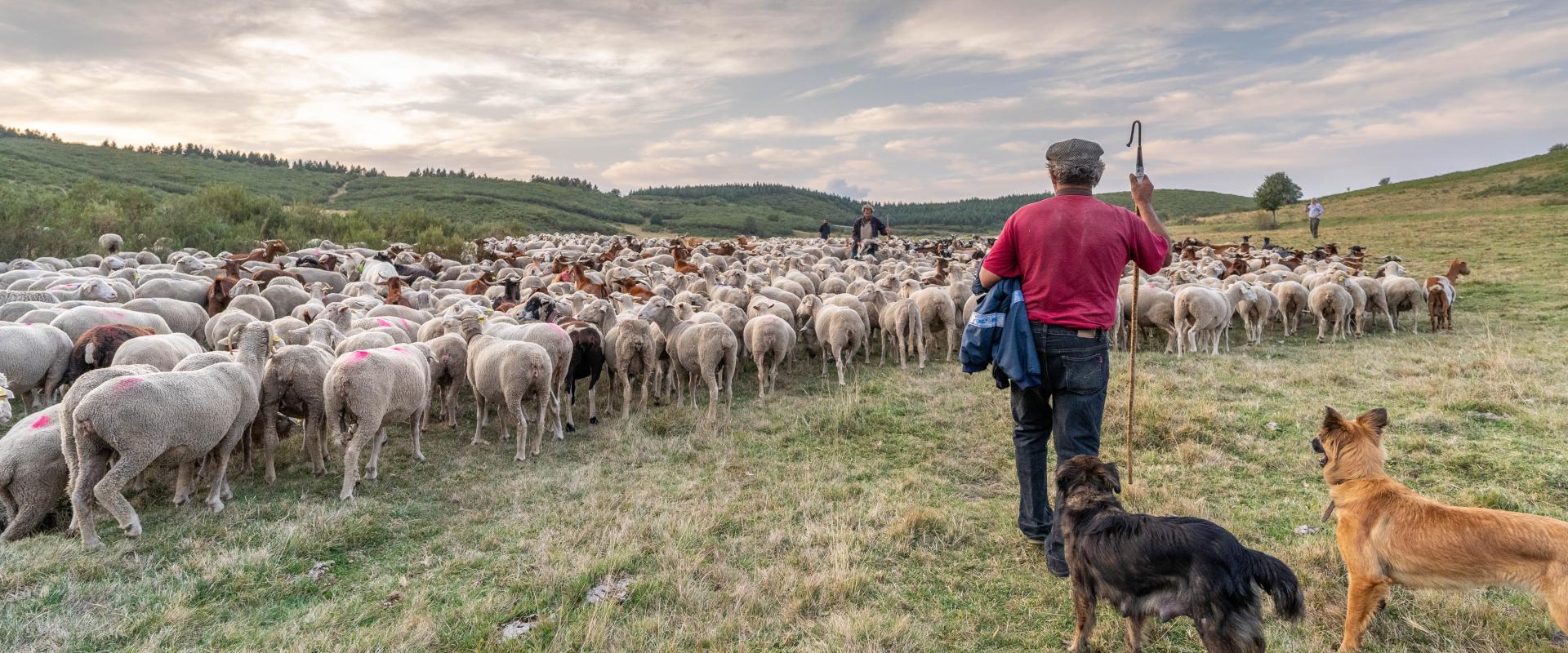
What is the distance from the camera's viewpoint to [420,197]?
77.6 m

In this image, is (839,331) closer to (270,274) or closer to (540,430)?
(540,430)

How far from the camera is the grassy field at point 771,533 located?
4.02 metres

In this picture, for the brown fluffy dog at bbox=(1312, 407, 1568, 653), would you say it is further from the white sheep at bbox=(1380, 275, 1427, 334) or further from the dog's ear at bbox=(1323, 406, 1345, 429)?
the white sheep at bbox=(1380, 275, 1427, 334)

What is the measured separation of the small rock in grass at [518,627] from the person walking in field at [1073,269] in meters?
3.22

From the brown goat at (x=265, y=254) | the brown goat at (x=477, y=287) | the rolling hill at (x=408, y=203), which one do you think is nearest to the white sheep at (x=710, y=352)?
the brown goat at (x=477, y=287)

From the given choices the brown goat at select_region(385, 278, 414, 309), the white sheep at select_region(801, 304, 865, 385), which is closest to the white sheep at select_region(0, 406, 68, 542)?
the brown goat at select_region(385, 278, 414, 309)

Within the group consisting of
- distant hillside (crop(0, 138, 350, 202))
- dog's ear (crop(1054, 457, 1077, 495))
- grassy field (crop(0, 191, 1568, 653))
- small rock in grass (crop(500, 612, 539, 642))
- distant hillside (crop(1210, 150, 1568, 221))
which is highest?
distant hillside (crop(0, 138, 350, 202))

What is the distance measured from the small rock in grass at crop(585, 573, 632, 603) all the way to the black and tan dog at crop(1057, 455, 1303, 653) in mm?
2743

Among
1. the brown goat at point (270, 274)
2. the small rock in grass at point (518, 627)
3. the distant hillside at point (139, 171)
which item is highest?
the distant hillside at point (139, 171)

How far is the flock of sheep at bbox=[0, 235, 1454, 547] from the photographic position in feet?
17.6

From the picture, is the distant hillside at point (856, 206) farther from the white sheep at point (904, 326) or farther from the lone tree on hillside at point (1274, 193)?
the white sheep at point (904, 326)

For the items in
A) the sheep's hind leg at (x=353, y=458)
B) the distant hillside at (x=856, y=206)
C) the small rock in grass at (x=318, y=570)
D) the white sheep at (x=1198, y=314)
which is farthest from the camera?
the distant hillside at (x=856, y=206)

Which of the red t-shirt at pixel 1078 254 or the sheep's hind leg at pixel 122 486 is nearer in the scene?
the red t-shirt at pixel 1078 254

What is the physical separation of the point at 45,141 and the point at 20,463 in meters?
108
